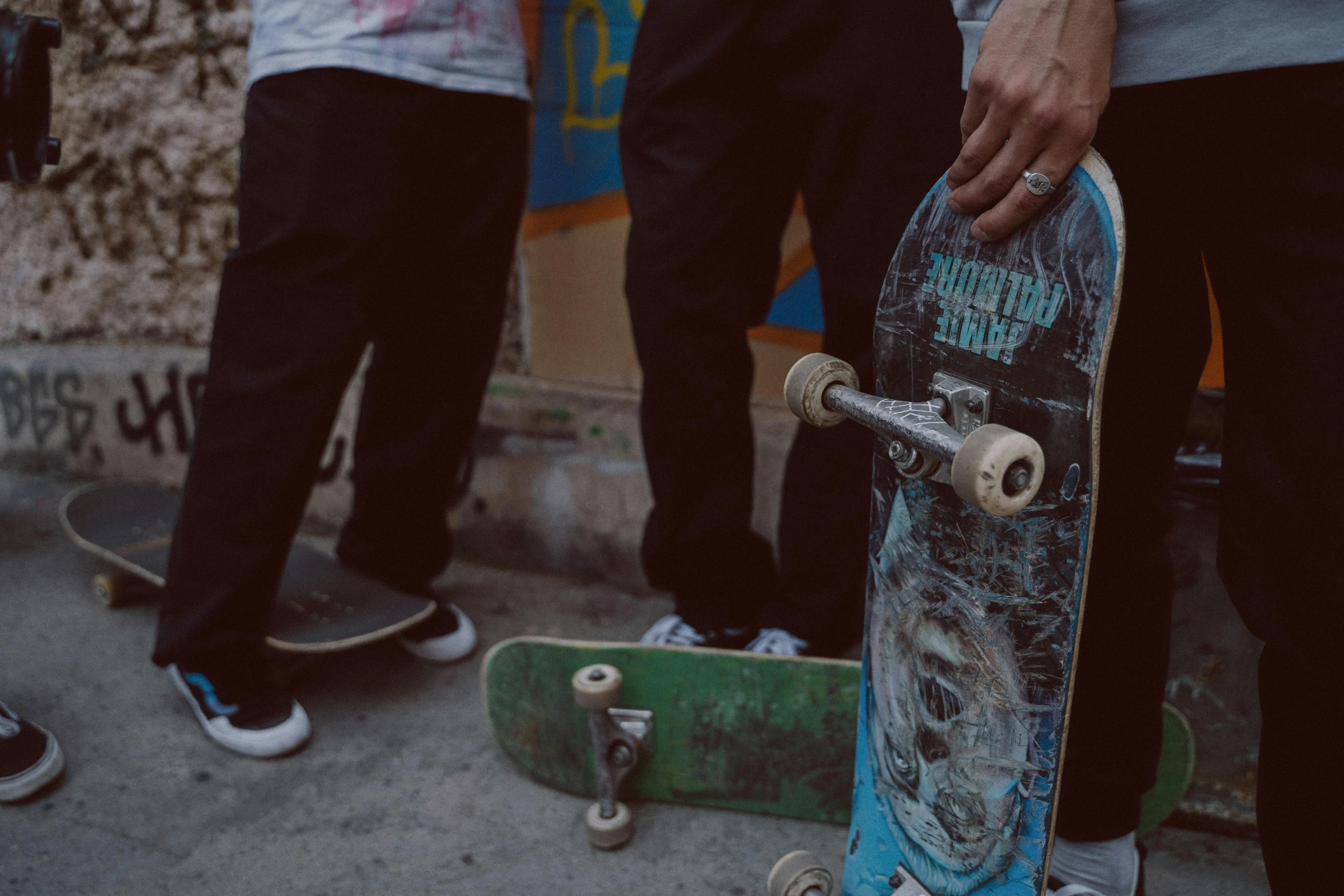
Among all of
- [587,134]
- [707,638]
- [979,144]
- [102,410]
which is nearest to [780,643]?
[707,638]

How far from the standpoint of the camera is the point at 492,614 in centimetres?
204

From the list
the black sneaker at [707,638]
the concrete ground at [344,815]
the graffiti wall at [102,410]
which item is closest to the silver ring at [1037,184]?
the concrete ground at [344,815]

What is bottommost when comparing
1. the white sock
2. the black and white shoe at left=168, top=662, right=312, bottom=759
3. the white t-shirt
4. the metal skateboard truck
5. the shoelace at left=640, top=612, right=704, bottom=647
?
the black and white shoe at left=168, top=662, right=312, bottom=759

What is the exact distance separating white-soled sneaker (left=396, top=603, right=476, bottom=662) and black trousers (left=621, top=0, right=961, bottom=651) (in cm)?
47

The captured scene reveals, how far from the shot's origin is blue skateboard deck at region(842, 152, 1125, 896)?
760 mm

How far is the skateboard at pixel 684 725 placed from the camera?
1.29 meters

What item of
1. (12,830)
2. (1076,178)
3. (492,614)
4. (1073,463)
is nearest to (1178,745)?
(1073,463)

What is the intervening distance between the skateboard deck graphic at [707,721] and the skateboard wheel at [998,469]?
0.64 m

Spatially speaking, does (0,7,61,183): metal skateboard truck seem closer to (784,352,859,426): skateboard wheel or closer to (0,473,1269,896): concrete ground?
(0,473,1269,896): concrete ground

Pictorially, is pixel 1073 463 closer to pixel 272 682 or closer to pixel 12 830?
pixel 272 682

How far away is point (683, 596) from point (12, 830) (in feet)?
3.48

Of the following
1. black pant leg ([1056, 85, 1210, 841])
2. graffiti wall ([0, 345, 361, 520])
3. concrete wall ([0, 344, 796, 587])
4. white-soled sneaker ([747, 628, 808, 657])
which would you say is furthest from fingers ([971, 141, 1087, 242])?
graffiti wall ([0, 345, 361, 520])

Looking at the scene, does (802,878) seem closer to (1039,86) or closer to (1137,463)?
(1137,463)

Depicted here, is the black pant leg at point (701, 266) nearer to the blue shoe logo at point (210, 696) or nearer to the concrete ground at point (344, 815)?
the concrete ground at point (344, 815)
